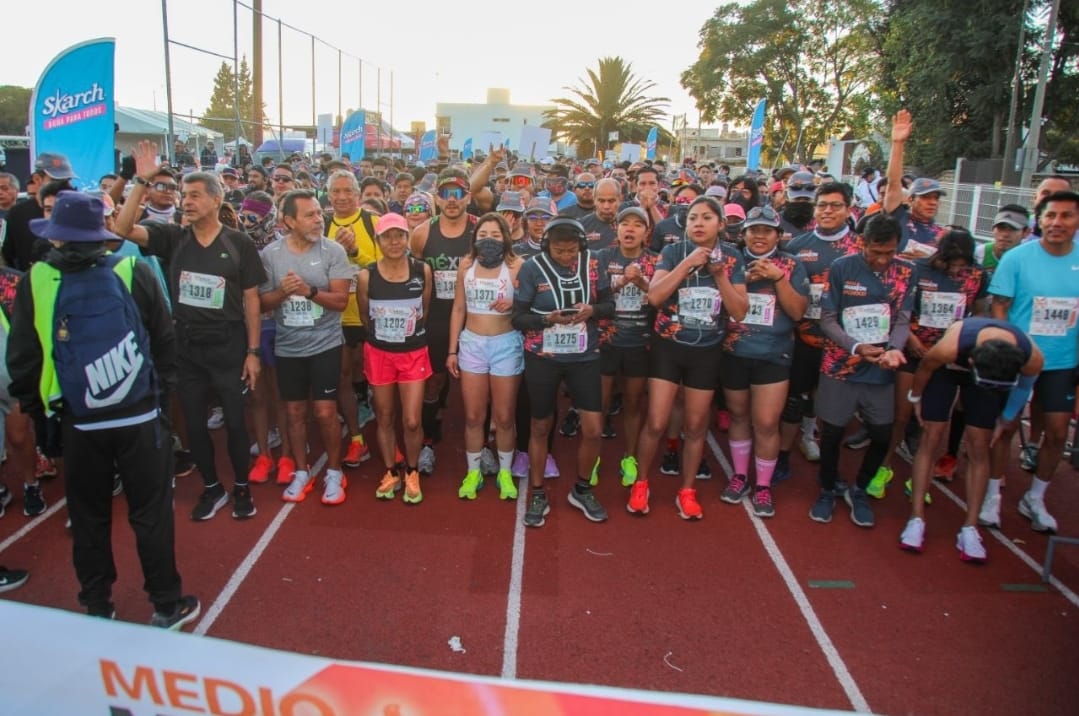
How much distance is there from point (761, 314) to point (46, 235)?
3982mm

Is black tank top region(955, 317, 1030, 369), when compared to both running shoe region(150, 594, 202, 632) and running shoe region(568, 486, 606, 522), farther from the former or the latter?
running shoe region(150, 594, 202, 632)

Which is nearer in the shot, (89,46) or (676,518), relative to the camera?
(676,518)

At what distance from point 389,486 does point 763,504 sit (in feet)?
8.74

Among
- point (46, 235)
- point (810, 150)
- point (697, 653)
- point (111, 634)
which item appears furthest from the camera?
point (810, 150)

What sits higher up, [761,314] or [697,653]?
[761,314]

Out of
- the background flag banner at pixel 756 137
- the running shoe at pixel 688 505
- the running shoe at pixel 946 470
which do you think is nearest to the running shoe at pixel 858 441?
the running shoe at pixel 946 470

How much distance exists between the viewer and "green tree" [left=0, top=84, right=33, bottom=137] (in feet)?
170

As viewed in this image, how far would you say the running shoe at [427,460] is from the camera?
5.69m

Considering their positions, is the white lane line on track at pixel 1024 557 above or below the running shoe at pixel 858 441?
below

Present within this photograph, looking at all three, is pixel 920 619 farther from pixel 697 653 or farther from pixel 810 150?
pixel 810 150

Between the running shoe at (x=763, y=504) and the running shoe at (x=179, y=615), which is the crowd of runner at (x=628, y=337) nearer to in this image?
the running shoe at (x=763, y=504)

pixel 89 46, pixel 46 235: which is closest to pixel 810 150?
pixel 89 46

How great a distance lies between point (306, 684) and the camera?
6.46ft

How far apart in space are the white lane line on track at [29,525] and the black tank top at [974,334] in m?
5.67
